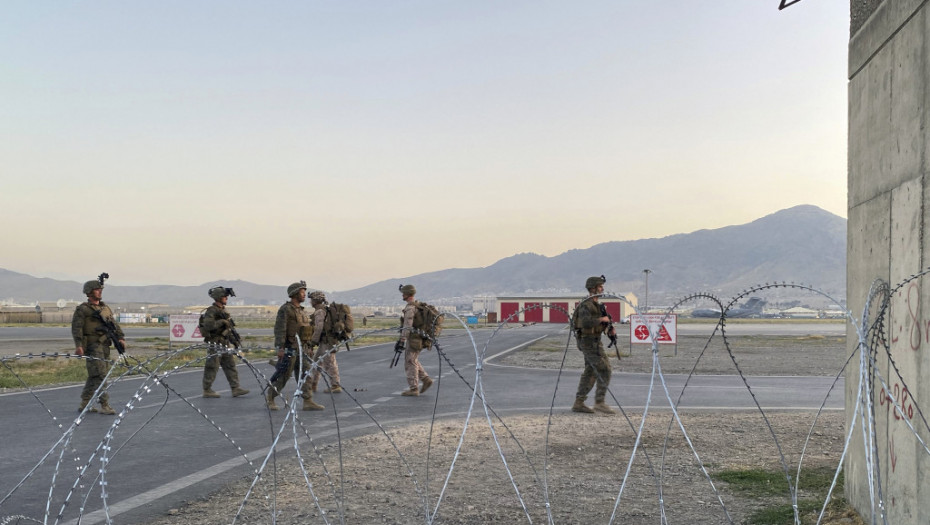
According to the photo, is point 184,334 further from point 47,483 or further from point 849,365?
point 849,365

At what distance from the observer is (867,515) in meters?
5.45

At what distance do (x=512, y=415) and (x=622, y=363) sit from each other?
488 inches

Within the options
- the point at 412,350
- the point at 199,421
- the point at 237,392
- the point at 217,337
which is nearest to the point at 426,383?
the point at 412,350

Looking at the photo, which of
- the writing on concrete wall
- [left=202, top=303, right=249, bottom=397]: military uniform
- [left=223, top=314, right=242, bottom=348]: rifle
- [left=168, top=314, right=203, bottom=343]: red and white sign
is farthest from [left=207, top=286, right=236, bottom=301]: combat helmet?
[left=168, top=314, right=203, bottom=343]: red and white sign

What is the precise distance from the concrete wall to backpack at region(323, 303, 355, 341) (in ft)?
31.5

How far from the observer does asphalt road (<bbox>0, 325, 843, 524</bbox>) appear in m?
6.79

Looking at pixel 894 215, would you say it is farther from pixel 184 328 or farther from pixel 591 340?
pixel 184 328

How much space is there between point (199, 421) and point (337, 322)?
355 centimetres

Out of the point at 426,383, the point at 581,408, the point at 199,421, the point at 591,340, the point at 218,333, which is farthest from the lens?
the point at 426,383

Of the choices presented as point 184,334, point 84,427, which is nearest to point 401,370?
point 184,334

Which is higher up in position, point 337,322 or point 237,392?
point 337,322

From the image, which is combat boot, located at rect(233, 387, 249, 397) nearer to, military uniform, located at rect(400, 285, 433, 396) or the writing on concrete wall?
military uniform, located at rect(400, 285, 433, 396)

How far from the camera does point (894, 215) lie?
195 inches

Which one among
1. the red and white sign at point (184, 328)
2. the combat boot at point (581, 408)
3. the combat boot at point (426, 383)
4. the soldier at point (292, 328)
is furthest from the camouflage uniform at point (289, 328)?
the red and white sign at point (184, 328)
